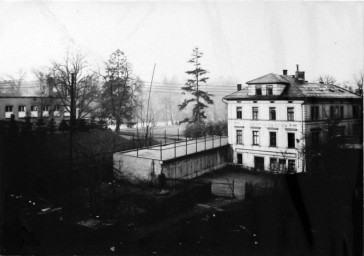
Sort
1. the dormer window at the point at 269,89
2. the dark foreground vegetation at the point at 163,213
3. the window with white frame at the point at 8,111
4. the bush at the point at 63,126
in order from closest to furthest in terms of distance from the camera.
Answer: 1. the dark foreground vegetation at the point at 163,213
2. the window with white frame at the point at 8,111
3. the dormer window at the point at 269,89
4. the bush at the point at 63,126

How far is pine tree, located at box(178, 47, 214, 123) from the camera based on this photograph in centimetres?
598

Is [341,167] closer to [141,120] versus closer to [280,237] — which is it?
[280,237]

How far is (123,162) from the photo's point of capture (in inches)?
280

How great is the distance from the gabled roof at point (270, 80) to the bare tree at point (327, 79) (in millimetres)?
672

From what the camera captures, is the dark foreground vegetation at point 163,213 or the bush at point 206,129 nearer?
the dark foreground vegetation at point 163,213

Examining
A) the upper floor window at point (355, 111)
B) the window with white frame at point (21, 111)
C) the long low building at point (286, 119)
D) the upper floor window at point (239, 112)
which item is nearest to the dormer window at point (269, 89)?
the long low building at point (286, 119)

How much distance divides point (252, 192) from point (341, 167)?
2.02 meters

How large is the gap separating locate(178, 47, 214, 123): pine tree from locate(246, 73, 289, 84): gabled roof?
4.00 feet

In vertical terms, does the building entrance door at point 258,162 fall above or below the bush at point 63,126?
below

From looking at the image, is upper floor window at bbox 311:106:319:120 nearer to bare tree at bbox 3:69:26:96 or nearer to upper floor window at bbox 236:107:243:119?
upper floor window at bbox 236:107:243:119

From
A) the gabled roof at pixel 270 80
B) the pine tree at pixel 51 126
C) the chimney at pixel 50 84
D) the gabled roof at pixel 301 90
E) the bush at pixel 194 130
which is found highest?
the chimney at pixel 50 84

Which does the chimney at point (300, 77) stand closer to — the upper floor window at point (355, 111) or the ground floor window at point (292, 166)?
the upper floor window at point (355, 111)

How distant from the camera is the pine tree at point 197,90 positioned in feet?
19.6

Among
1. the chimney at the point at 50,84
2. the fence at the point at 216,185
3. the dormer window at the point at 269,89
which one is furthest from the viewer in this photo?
the chimney at the point at 50,84
